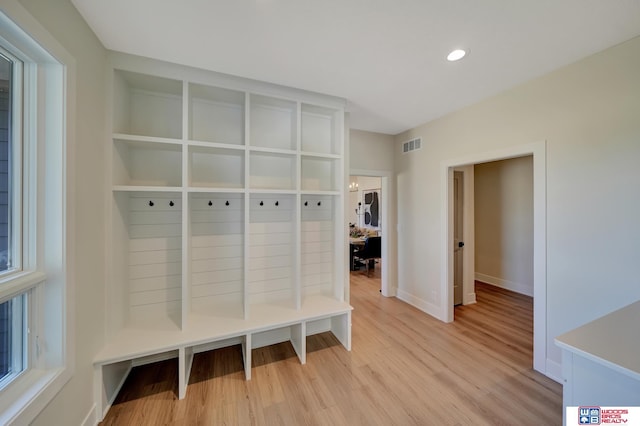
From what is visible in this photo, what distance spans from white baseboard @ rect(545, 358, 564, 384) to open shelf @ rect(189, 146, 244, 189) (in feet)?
10.8

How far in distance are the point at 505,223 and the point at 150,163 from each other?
561 centimetres

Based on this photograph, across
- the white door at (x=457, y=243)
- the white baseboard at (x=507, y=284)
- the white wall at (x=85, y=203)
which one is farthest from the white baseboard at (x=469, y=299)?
the white wall at (x=85, y=203)

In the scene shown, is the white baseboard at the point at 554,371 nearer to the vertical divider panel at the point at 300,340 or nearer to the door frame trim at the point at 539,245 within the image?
the door frame trim at the point at 539,245

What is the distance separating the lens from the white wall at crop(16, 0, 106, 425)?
1311 mm

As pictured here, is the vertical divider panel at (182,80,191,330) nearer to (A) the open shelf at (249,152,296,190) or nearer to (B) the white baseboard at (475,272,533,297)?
(A) the open shelf at (249,152,296,190)

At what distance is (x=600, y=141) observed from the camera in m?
1.82

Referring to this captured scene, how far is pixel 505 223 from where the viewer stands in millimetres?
4426

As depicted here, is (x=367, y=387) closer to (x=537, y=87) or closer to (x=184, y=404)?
(x=184, y=404)

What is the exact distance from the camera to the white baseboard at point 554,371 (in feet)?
6.56

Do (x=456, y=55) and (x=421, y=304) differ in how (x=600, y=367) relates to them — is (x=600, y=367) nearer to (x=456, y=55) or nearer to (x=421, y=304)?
(x=456, y=55)

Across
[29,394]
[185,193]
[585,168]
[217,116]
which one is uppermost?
[217,116]

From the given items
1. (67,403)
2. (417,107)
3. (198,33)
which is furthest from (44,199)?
(417,107)

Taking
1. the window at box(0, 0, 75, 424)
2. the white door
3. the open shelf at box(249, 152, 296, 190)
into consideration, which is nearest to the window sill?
the window at box(0, 0, 75, 424)

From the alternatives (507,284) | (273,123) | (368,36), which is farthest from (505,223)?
(273,123)
